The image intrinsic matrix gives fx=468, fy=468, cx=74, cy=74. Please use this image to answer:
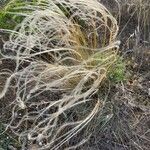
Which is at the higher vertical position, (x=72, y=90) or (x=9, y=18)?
(x=9, y=18)

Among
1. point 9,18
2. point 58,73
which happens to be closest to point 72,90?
point 58,73

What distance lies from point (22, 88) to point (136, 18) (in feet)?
3.65

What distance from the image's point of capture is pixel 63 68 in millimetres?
2801

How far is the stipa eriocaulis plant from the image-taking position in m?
2.81

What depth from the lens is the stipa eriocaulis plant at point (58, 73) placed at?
2811mm

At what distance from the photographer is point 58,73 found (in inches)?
115

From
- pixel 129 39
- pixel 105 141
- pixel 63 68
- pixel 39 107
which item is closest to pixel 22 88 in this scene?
pixel 39 107

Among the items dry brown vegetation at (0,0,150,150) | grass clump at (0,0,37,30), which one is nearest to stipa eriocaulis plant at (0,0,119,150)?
dry brown vegetation at (0,0,150,150)

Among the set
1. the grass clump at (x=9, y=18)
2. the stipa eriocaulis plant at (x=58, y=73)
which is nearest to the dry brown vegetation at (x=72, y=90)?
the stipa eriocaulis plant at (x=58, y=73)

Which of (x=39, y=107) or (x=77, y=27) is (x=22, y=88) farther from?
(x=77, y=27)

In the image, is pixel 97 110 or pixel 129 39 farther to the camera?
pixel 129 39

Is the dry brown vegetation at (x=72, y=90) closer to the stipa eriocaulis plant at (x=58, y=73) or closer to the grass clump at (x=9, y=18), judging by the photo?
the stipa eriocaulis plant at (x=58, y=73)

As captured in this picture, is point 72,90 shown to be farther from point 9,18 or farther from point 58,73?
point 9,18

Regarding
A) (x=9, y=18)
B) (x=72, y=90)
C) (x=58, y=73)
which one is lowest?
(x=72, y=90)
